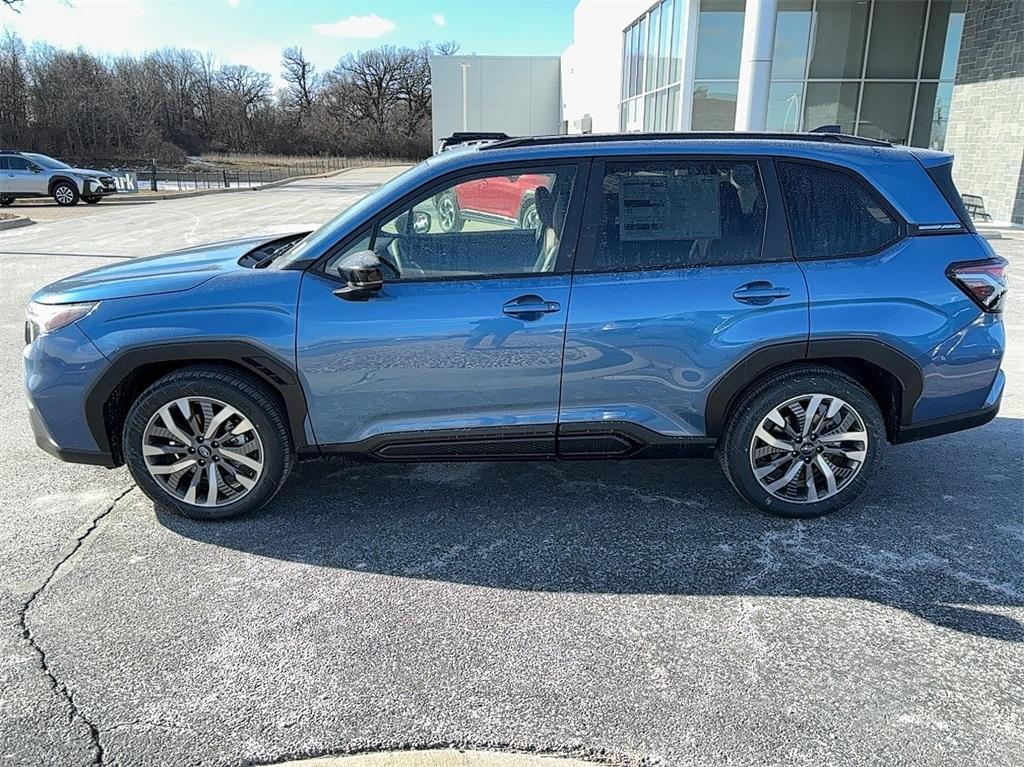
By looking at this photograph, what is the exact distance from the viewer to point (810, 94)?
19438 millimetres

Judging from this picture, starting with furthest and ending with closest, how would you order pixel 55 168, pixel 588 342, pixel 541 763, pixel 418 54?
pixel 418 54
pixel 55 168
pixel 588 342
pixel 541 763

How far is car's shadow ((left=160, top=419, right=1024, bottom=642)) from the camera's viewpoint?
10.6 ft

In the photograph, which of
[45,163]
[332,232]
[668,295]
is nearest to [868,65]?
[668,295]

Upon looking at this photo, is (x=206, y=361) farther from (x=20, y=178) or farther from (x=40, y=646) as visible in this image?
(x=20, y=178)

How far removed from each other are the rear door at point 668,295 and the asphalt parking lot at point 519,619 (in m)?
0.60

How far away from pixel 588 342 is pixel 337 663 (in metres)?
1.75

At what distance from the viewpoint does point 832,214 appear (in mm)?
3670

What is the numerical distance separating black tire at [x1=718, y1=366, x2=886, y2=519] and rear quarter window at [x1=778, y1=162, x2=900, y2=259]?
610 mm

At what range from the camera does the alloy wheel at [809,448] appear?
368 centimetres

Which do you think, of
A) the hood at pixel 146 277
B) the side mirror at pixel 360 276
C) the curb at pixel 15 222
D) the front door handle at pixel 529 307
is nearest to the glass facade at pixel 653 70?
the curb at pixel 15 222

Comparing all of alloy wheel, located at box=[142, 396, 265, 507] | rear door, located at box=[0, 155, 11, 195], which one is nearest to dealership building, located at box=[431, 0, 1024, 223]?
alloy wheel, located at box=[142, 396, 265, 507]

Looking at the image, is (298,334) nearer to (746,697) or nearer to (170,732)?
(170,732)

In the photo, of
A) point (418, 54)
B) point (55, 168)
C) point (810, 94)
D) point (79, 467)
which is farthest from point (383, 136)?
point (79, 467)

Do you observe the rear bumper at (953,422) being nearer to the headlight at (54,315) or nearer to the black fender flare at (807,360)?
the black fender flare at (807,360)
